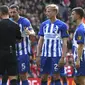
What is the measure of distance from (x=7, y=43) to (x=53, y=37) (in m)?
1.39

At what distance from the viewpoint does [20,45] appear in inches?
497

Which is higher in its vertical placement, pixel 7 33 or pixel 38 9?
pixel 38 9

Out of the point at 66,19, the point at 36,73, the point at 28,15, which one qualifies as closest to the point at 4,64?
the point at 36,73

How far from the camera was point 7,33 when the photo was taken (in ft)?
36.7

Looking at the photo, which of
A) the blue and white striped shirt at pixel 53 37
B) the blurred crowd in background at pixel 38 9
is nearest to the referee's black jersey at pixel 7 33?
the blue and white striped shirt at pixel 53 37

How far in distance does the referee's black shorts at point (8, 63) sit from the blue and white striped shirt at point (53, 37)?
1201mm

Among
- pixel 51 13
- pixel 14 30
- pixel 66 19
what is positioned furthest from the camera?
pixel 66 19

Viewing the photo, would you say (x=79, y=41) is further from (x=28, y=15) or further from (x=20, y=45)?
(x=28, y=15)

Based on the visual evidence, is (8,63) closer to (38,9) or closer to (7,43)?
(7,43)

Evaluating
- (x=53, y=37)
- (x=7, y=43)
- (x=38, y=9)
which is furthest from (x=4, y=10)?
(x=38, y=9)

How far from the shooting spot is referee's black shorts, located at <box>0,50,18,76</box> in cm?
1120

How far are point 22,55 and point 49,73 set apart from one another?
0.86 m

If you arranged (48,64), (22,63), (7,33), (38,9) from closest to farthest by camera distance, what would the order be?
(7,33) < (48,64) < (22,63) < (38,9)

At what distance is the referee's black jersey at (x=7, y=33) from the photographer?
11156 millimetres
